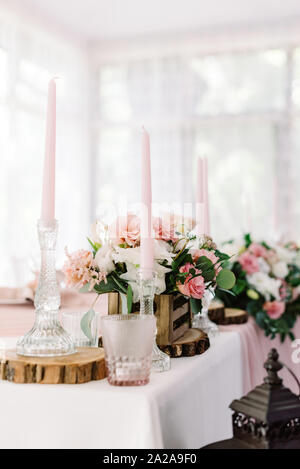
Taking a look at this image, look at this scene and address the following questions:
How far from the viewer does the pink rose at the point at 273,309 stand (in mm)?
2281

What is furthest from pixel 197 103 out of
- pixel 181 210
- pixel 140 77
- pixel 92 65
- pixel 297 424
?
pixel 297 424

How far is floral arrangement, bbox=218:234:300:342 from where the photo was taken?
227cm

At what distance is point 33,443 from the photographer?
1040 millimetres

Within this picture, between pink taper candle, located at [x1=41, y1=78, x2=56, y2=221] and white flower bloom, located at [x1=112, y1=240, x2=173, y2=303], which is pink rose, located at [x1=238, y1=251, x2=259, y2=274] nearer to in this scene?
white flower bloom, located at [x1=112, y1=240, x2=173, y2=303]

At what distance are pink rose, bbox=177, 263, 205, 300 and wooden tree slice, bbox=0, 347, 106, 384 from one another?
0.78 ft

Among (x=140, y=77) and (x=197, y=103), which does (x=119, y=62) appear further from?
(x=197, y=103)

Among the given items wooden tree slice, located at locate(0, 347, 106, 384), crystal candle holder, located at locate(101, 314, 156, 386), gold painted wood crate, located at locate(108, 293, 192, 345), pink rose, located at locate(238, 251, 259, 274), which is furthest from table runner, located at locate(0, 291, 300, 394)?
crystal candle holder, located at locate(101, 314, 156, 386)

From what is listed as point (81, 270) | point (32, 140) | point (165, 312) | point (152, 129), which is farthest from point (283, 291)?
point (152, 129)

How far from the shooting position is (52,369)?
1053 millimetres

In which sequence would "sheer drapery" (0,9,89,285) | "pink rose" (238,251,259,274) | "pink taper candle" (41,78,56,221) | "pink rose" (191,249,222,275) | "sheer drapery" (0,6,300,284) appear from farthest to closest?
"sheer drapery" (0,6,300,284)
"sheer drapery" (0,9,89,285)
"pink rose" (238,251,259,274)
"pink rose" (191,249,222,275)
"pink taper candle" (41,78,56,221)

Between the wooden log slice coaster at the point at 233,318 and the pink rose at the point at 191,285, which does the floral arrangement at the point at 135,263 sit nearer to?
the pink rose at the point at 191,285

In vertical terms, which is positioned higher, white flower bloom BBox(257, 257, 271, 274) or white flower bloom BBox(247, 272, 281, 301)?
white flower bloom BBox(257, 257, 271, 274)
